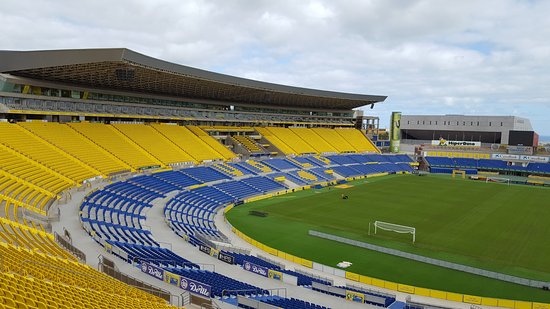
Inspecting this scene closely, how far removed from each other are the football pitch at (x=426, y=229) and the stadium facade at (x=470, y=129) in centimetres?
2902

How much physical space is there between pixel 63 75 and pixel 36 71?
9.43 ft

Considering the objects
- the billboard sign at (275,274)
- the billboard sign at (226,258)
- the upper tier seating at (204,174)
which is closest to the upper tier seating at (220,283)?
the billboard sign at (275,274)

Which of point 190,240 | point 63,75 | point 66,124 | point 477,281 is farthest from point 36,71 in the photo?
point 477,281

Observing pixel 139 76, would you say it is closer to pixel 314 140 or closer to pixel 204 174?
pixel 204 174

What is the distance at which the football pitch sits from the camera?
25469 millimetres

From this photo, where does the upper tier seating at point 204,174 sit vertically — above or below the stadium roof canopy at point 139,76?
below

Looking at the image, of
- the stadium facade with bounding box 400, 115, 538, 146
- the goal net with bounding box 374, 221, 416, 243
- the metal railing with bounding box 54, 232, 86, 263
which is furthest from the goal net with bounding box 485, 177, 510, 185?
the metal railing with bounding box 54, 232, 86, 263

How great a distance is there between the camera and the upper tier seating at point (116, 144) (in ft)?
148

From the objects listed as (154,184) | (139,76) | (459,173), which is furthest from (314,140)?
(154,184)

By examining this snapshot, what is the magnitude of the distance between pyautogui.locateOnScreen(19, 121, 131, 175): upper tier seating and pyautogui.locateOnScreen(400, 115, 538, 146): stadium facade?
258ft

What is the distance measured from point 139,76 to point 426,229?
120ft

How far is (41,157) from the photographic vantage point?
34344mm

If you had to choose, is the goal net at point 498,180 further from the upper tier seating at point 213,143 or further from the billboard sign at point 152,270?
the billboard sign at point 152,270

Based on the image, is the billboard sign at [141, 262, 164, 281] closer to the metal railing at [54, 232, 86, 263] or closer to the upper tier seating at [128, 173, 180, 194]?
the metal railing at [54, 232, 86, 263]
